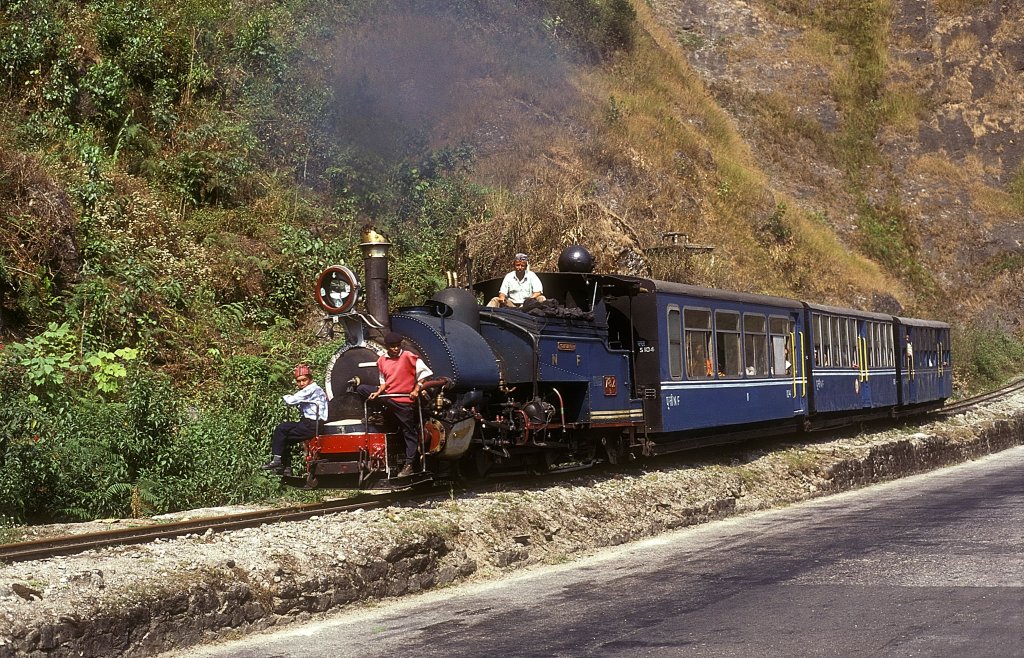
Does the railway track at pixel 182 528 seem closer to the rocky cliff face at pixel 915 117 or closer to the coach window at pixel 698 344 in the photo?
the coach window at pixel 698 344

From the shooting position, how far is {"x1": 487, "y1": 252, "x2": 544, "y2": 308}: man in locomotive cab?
50.1 ft

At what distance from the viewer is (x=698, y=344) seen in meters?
17.4

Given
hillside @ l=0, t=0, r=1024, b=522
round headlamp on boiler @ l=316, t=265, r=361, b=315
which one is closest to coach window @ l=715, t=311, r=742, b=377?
hillside @ l=0, t=0, r=1024, b=522

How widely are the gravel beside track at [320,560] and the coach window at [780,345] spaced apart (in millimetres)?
3557

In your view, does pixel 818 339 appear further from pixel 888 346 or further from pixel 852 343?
pixel 888 346

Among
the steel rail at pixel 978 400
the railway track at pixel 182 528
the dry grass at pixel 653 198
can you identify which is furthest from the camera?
the steel rail at pixel 978 400

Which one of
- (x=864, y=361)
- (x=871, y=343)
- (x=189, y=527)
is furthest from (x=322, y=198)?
(x=189, y=527)

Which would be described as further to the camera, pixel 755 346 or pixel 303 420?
pixel 755 346

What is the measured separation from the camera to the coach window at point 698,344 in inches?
674

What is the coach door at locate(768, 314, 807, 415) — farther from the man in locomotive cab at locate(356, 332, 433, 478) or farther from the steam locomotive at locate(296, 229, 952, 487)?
the man in locomotive cab at locate(356, 332, 433, 478)

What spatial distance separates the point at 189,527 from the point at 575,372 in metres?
5.93

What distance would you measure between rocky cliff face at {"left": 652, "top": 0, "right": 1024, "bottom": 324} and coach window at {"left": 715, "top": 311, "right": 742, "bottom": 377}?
32.3 meters

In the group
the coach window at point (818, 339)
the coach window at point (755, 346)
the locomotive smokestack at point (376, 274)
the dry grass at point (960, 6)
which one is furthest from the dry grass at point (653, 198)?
the dry grass at point (960, 6)

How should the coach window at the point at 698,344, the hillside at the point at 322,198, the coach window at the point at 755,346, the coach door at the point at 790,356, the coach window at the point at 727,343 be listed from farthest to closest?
1. the coach door at the point at 790,356
2. the coach window at the point at 755,346
3. the coach window at the point at 727,343
4. the coach window at the point at 698,344
5. the hillside at the point at 322,198
